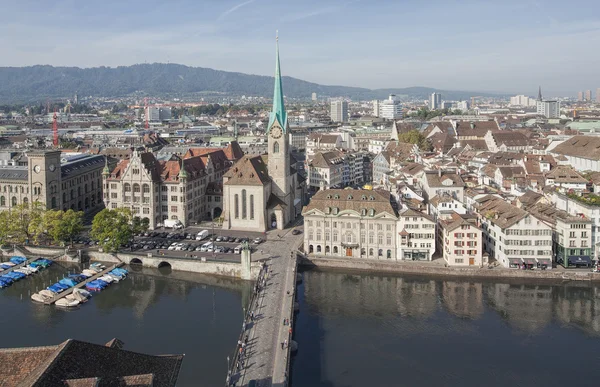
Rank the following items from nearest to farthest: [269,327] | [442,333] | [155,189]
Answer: [269,327] < [442,333] < [155,189]

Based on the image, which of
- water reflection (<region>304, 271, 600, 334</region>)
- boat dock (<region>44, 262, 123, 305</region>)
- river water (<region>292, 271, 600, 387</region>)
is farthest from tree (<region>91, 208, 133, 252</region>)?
water reflection (<region>304, 271, 600, 334</region>)

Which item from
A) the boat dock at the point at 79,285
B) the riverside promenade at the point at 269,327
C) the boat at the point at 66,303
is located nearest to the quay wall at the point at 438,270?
the riverside promenade at the point at 269,327

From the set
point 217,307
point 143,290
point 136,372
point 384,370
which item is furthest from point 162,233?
point 136,372

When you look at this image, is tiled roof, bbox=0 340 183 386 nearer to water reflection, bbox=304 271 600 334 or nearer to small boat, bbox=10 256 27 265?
water reflection, bbox=304 271 600 334

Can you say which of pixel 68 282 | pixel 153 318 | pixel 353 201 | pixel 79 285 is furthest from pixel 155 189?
pixel 153 318

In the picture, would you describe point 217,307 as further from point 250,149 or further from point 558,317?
point 250,149

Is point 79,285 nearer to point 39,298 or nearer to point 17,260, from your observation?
point 39,298
